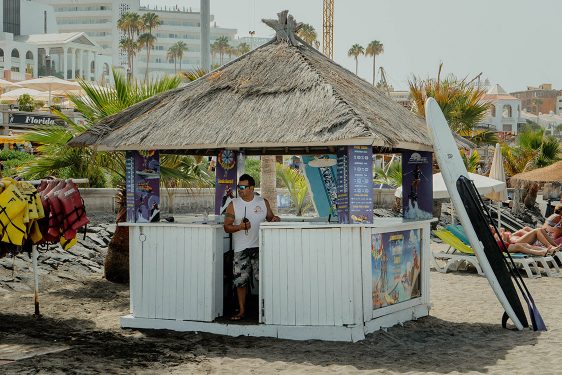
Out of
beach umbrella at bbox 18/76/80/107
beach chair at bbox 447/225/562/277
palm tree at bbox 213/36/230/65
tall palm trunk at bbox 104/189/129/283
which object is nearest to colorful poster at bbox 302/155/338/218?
tall palm trunk at bbox 104/189/129/283

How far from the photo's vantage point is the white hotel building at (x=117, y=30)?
515 ft

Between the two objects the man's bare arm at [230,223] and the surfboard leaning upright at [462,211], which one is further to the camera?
the surfboard leaning upright at [462,211]

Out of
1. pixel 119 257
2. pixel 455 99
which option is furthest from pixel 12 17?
pixel 119 257

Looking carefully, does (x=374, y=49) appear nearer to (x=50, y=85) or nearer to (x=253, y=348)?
(x=50, y=85)

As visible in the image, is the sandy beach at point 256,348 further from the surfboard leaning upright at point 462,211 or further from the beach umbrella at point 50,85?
the beach umbrella at point 50,85

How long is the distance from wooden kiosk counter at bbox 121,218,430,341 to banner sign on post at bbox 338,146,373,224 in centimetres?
16

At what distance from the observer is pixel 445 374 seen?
7723 mm

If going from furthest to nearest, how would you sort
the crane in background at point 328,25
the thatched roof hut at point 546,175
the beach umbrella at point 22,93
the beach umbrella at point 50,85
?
the crane in background at point 328,25, the beach umbrella at point 22,93, the beach umbrella at point 50,85, the thatched roof hut at point 546,175

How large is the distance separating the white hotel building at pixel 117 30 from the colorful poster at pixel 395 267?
485 feet

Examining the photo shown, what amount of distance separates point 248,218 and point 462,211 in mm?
2462

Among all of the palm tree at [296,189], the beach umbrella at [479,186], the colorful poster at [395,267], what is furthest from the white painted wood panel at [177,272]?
the palm tree at [296,189]

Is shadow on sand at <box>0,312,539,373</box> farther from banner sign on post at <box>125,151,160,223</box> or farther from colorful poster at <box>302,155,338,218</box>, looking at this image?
colorful poster at <box>302,155,338,218</box>

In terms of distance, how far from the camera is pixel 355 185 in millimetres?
9195

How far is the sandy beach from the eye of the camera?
25.9 feet
